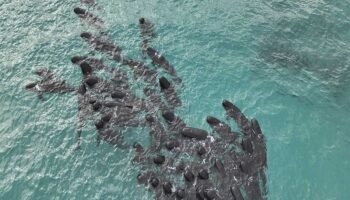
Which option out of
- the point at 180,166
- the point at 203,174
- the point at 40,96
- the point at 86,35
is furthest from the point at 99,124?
the point at 86,35

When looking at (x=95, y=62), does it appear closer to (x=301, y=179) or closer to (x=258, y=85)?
(x=258, y=85)

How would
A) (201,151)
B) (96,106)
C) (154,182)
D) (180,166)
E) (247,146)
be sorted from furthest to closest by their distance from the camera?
(96,106) < (247,146) < (201,151) < (180,166) < (154,182)

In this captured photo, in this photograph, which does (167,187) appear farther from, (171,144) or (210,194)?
(171,144)

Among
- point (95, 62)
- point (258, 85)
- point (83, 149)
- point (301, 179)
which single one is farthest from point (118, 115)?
point (301, 179)

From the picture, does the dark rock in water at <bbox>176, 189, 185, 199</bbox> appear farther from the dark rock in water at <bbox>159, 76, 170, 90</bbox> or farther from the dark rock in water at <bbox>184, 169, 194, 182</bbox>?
the dark rock in water at <bbox>159, 76, 170, 90</bbox>

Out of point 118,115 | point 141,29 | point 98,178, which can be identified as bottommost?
point 98,178

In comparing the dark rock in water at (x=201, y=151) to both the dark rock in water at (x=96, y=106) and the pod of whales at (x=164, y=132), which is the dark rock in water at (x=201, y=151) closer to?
the pod of whales at (x=164, y=132)

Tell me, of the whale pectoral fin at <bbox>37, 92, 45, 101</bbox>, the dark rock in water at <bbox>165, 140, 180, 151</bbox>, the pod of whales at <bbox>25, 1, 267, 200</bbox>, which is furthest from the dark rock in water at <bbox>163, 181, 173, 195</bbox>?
the whale pectoral fin at <bbox>37, 92, 45, 101</bbox>
